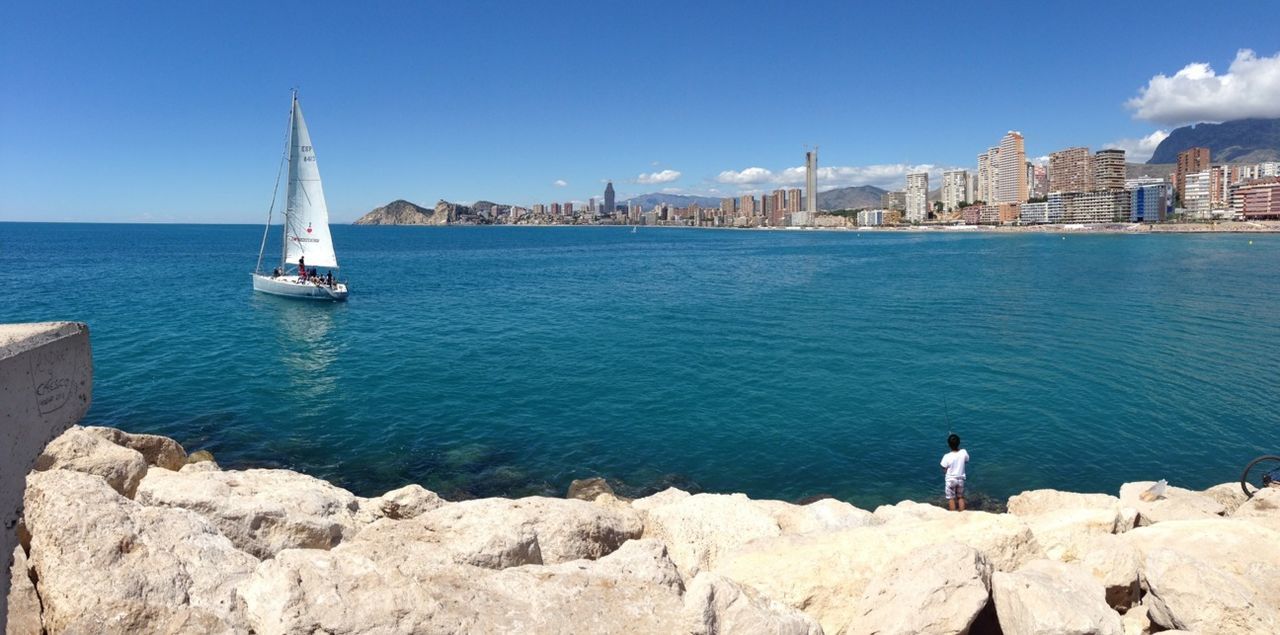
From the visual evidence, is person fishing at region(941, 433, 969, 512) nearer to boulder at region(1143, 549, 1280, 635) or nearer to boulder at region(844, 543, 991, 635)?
boulder at region(1143, 549, 1280, 635)

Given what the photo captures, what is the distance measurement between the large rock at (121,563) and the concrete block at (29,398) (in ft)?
0.68

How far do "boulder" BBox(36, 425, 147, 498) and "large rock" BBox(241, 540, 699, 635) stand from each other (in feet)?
10.8

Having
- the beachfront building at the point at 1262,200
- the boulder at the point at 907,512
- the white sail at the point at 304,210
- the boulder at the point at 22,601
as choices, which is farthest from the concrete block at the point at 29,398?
the beachfront building at the point at 1262,200

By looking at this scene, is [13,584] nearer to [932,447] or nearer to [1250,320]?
[932,447]

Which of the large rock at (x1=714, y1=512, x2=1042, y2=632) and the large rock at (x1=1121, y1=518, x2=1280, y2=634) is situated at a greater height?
the large rock at (x1=714, y1=512, x2=1042, y2=632)

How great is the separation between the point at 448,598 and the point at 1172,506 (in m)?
12.6

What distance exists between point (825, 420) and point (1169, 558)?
1298 cm

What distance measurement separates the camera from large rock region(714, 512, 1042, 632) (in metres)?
7.18

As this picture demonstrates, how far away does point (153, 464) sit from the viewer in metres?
12.0

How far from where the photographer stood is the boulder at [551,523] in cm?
784

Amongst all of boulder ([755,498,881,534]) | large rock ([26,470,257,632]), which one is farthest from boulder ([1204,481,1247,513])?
large rock ([26,470,257,632])

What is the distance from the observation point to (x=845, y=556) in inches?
300

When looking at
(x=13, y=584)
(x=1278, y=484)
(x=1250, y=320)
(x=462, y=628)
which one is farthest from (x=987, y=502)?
(x=1250, y=320)

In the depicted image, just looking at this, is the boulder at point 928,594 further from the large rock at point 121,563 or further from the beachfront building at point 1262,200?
the beachfront building at point 1262,200
